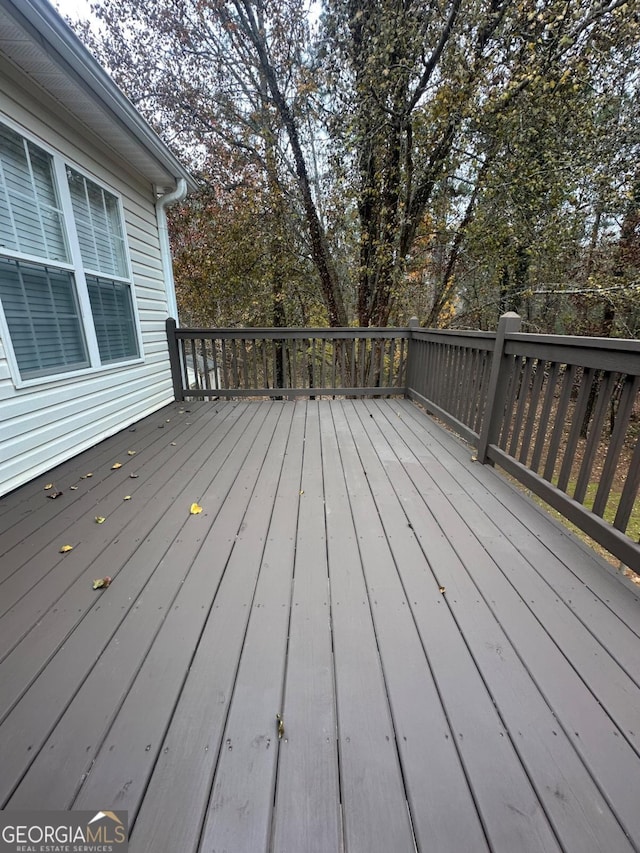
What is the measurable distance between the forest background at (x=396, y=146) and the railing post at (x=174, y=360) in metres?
2.70

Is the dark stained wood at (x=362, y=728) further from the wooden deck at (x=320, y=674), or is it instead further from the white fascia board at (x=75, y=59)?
the white fascia board at (x=75, y=59)

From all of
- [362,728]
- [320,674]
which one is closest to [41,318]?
[320,674]

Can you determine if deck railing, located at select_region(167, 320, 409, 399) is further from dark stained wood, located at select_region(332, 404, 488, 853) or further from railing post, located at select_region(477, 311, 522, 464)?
dark stained wood, located at select_region(332, 404, 488, 853)

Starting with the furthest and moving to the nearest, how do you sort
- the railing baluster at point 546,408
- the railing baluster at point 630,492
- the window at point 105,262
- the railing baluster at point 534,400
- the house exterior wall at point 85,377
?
the window at point 105,262 < the house exterior wall at point 85,377 < the railing baluster at point 534,400 < the railing baluster at point 546,408 < the railing baluster at point 630,492

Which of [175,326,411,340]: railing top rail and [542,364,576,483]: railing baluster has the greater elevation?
[175,326,411,340]: railing top rail

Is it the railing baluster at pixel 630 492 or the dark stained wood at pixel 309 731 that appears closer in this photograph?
the dark stained wood at pixel 309 731

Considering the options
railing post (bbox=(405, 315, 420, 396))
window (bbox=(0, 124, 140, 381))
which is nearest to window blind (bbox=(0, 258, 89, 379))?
window (bbox=(0, 124, 140, 381))

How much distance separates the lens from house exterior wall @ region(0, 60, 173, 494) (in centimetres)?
218

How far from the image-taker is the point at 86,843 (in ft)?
2.39

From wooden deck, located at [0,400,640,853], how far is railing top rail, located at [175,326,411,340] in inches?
109

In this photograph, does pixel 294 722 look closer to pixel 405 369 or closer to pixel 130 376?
pixel 130 376

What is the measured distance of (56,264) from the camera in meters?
2.55

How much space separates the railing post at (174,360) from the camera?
4.35 meters

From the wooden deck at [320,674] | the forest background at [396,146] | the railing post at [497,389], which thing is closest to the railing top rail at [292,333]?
the forest background at [396,146]
